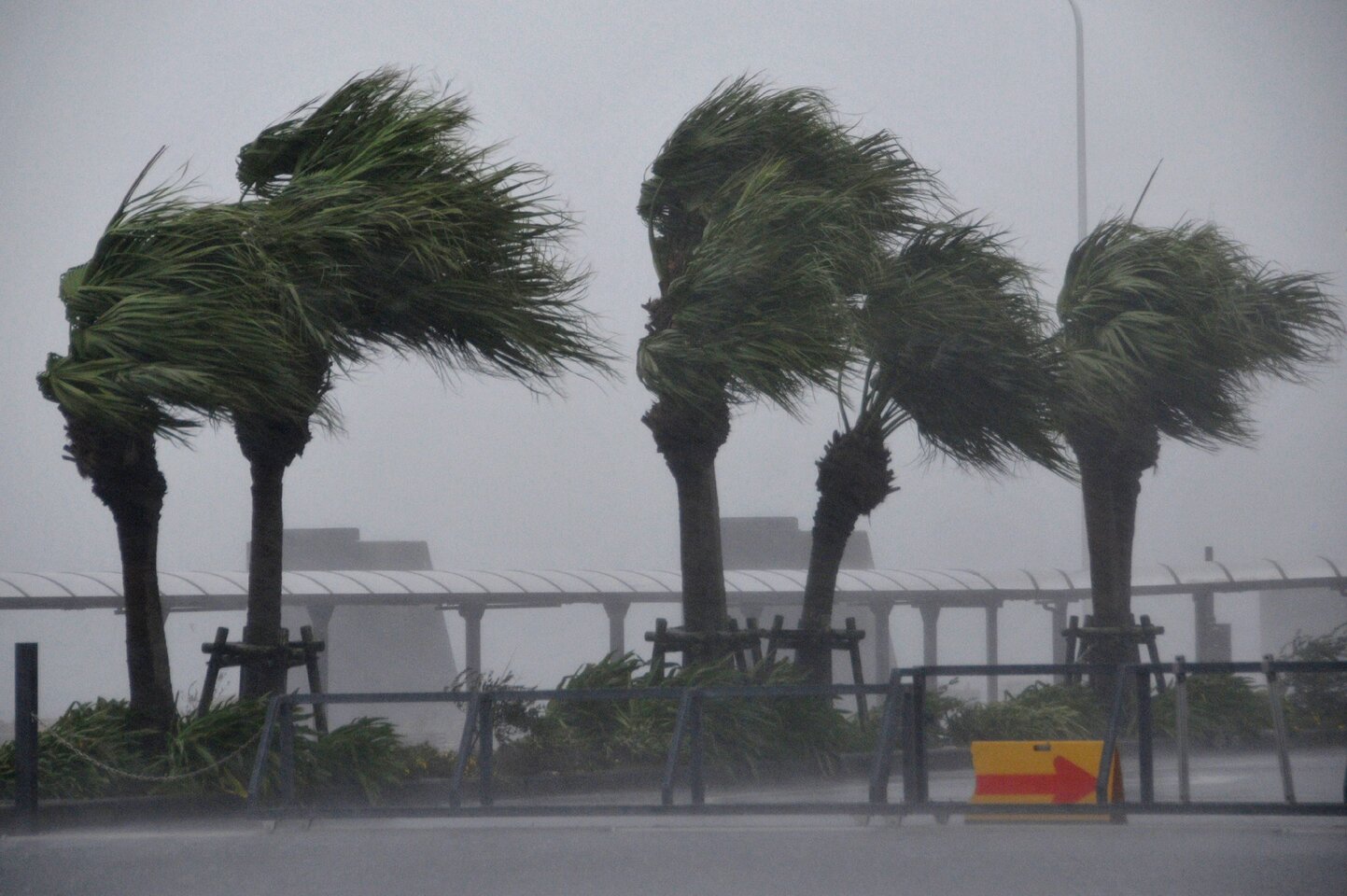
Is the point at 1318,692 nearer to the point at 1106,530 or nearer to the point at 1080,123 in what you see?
the point at 1106,530

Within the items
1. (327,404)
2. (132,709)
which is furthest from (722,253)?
(132,709)

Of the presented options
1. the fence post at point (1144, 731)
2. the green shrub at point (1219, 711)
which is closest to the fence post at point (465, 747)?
the fence post at point (1144, 731)

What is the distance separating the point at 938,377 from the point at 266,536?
23.8 ft

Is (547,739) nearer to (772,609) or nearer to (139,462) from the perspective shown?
(139,462)

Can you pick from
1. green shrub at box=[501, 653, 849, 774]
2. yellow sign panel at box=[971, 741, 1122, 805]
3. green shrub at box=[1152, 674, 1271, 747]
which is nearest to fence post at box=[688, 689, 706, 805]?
yellow sign panel at box=[971, 741, 1122, 805]

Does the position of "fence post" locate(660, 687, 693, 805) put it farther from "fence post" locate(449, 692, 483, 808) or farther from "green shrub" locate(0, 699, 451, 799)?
"green shrub" locate(0, 699, 451, 799)

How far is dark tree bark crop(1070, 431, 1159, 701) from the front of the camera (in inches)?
785

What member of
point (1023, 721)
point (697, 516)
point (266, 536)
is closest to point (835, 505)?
point (697, 516)

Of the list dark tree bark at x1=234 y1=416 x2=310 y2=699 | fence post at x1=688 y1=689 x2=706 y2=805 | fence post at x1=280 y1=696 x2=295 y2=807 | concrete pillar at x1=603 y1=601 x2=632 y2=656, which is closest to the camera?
fence post at x1=688 y1=689 x2=706 y2=805

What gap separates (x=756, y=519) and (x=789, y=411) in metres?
30.7

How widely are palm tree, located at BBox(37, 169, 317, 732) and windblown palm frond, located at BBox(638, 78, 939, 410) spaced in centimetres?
442

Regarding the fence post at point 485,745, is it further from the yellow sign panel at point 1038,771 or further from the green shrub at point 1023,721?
the green shrub at point 1023,721

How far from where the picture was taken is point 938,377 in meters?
17.1

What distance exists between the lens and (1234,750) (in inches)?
725
